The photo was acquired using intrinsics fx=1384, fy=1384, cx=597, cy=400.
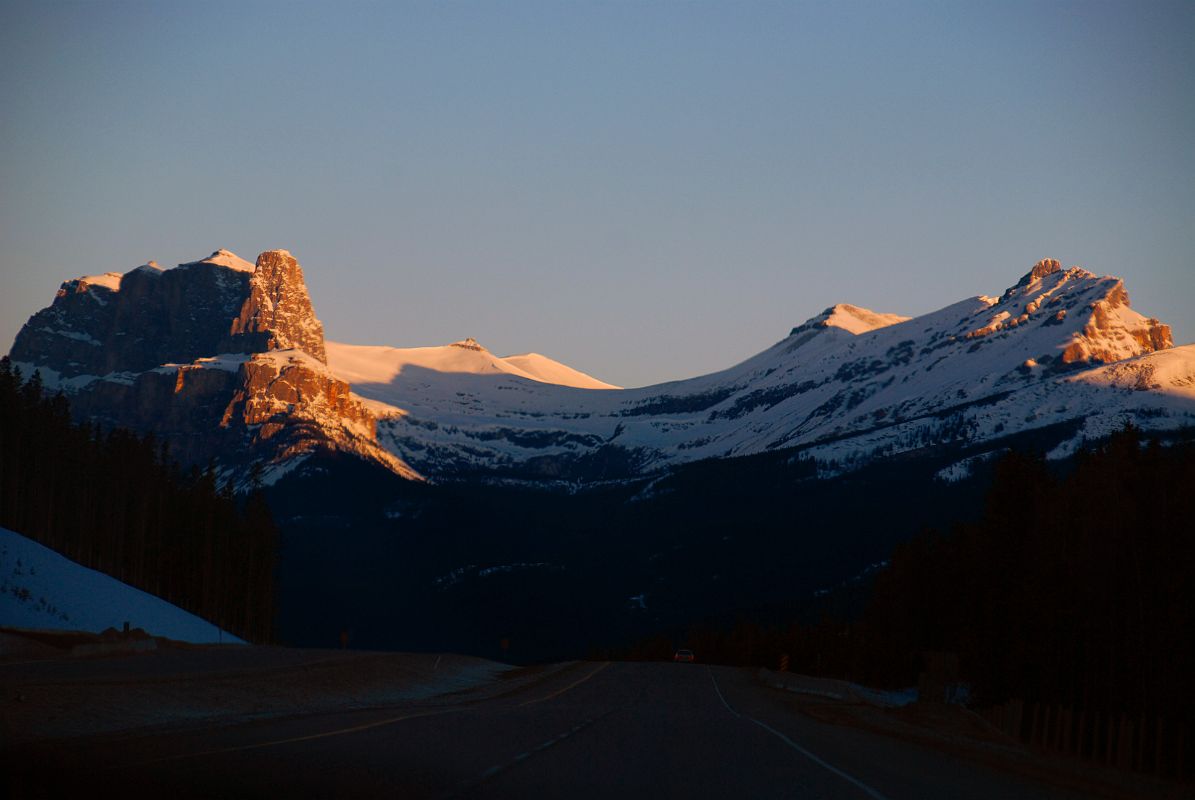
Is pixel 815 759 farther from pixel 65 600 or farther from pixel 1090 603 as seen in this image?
pixel 65 600

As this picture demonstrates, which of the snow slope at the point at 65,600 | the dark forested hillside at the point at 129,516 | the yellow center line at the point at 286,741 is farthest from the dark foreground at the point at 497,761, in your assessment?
the dark forested hillside at the point at 129,516

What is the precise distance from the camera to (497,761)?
21.6m

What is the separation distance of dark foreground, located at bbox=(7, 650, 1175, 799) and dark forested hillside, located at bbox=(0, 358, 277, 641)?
80362 millimetres

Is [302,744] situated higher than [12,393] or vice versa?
[12,393]

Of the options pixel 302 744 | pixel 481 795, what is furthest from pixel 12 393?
pixel 481 795

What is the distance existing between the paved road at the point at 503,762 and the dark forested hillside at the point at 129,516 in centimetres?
8037

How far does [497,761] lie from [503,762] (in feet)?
0.53

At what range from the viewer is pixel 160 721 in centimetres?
2875

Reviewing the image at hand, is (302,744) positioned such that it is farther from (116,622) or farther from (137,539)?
(137,539)

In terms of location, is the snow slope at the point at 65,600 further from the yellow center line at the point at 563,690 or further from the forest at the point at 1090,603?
the forest at the point at 1090,603

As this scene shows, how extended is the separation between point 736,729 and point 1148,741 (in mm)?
24831

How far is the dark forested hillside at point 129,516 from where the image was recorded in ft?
354

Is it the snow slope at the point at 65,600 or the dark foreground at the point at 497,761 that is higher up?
the dark foreground at the point at 497,761

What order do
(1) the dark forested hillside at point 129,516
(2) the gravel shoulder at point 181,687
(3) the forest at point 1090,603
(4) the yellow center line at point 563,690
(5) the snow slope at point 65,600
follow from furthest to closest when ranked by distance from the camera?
(1) the dark forested hillside at point 129,516
(5) the snow slope at point 65,600
(3) the forest at point 1090,603
(4) the yellow center line at point 563,690
(2) the gravel shoulder at point 181,687
